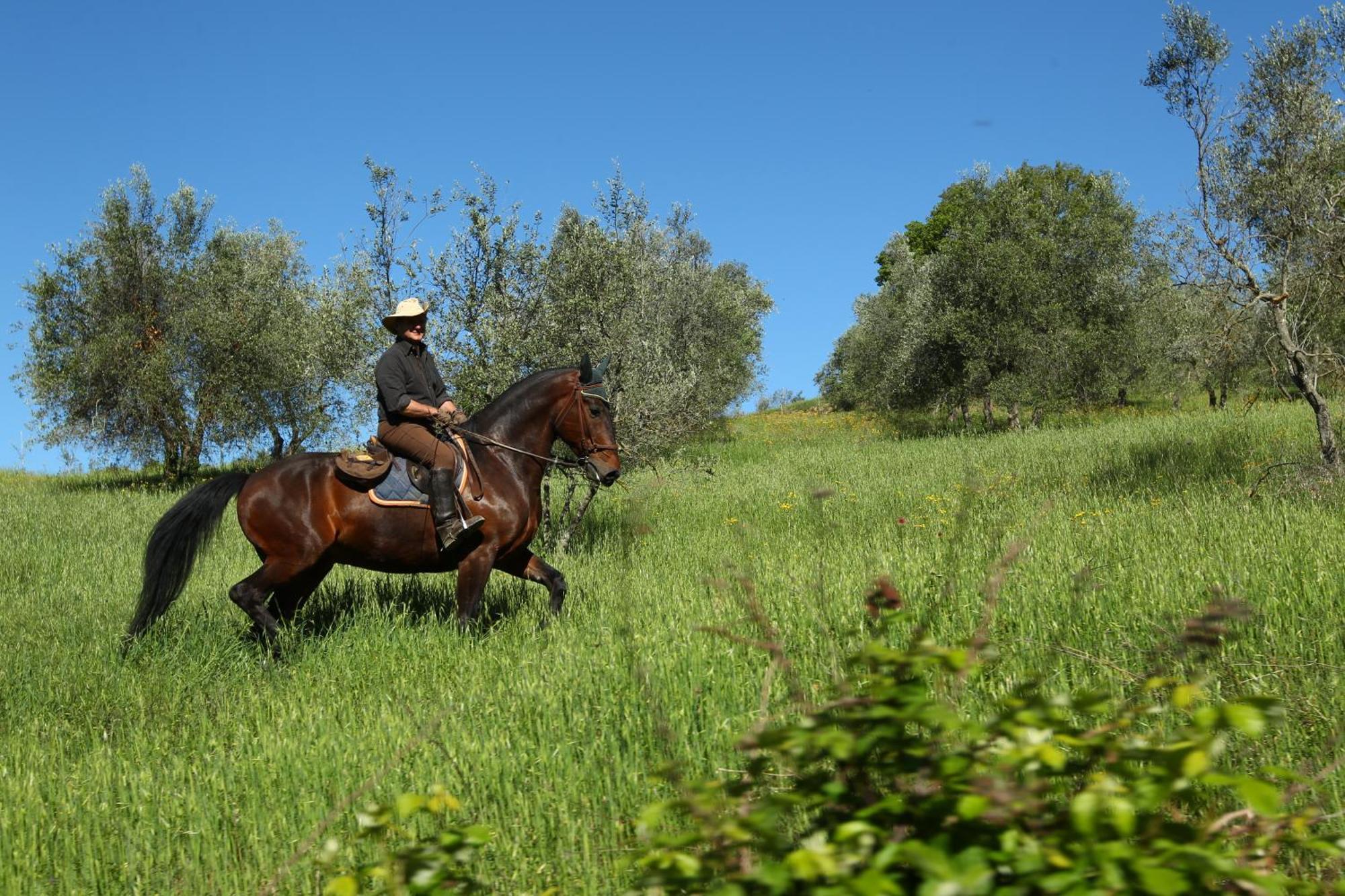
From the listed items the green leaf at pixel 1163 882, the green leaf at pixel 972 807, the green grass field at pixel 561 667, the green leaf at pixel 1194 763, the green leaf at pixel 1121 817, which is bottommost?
the green grass field at pixel 561 667

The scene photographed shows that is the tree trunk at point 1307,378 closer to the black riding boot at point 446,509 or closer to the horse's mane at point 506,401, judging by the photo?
the horse's mane at point 506,401

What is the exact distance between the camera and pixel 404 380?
8570 millimetres

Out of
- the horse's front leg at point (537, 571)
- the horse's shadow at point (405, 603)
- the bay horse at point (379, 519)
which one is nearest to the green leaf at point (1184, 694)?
the bay horse at point (379, 519)

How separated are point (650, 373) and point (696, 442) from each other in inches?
834

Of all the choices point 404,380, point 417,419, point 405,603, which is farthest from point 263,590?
point 404,380

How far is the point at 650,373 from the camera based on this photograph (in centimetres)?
1472

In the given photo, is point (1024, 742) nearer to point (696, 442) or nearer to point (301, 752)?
point (301, 752)

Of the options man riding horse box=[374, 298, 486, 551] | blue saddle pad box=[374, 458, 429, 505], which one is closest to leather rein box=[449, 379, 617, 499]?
man riding horse box=[374, 298, 486, 551]

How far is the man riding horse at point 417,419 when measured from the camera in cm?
830

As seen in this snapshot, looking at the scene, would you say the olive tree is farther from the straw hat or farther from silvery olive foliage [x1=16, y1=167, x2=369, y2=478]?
silvery olive foliage [x1=16, y1=167, x2=369, y2=478]

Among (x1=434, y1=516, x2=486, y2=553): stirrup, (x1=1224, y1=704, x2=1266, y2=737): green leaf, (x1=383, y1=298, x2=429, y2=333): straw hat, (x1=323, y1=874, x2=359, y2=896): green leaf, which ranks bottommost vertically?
(x1=323, y1=874, x2=359, y2=896): green leaf

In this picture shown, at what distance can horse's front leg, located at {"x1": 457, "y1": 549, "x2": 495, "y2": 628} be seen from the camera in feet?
27.6

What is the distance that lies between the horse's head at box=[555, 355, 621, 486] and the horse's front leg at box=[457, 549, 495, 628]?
1.36 metres

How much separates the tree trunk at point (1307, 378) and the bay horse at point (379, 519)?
1028 centimetres
